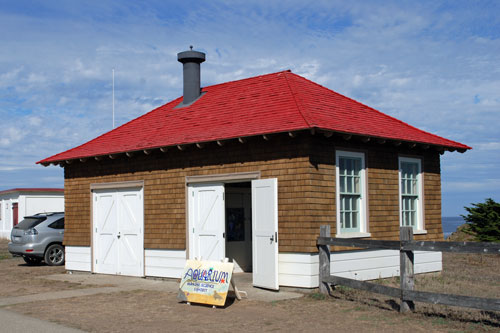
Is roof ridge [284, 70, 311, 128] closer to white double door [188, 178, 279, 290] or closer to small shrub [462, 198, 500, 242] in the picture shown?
white double door [188, 178, 279, 290]

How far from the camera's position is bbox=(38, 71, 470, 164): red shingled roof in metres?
12.9

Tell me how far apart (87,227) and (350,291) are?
837 centimetres

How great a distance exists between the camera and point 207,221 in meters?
14.0

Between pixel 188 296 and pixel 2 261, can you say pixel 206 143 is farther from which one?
pixel 2 261

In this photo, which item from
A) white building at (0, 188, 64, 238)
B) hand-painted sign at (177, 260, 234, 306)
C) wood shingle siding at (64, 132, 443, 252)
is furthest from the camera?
white building at (0, 188, 64, 238)

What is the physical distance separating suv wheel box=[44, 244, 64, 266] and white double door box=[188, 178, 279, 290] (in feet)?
24.7

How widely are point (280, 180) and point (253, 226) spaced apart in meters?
1.15

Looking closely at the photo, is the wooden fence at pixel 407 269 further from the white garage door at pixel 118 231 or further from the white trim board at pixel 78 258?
the white trim board at pixel 78 258

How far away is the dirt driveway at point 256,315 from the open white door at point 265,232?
1.08m

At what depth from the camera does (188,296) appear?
11148 millimetres

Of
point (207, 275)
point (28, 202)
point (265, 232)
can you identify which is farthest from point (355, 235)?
point (28, 202)

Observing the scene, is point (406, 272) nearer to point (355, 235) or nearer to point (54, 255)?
point (355, 235)

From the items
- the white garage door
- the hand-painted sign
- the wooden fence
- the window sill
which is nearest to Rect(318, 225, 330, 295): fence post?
the wooden fence

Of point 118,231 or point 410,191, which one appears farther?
point 118,231
